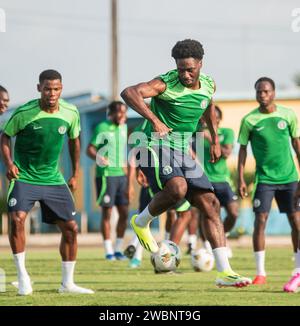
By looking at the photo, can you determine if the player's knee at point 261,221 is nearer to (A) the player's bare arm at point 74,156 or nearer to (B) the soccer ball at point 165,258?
(B) the soccer ball at point 165,258

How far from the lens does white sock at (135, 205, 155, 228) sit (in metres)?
12.0

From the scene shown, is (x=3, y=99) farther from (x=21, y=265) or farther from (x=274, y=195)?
(x=274, y=195)

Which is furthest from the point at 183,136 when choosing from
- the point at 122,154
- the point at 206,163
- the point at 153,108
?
the point at 122,154

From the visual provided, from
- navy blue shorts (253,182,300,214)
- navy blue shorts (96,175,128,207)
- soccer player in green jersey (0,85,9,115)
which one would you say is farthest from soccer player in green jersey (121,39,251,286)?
navy blue shorts (96,175,128,207)

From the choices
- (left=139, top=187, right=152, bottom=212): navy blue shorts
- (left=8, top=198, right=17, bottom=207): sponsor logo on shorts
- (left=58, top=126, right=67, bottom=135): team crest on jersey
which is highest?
(left=58, top=126, right=67, bottom=135): team crest on jersey

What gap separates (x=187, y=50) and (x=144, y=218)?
2032mm

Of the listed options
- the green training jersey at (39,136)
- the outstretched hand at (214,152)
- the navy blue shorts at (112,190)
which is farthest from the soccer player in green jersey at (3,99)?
the navy blue shorts at (112,190)

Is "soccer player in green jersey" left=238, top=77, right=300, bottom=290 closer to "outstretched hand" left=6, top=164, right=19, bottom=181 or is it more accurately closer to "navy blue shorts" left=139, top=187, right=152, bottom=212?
"outstretched hand" left=6, top=164, right=19, bottom=181

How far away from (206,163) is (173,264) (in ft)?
21.6

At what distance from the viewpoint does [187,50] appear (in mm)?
11242

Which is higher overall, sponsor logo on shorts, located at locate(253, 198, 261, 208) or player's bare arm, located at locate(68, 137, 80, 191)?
player's bare arm, located at locate(68, 137, 80, 191)

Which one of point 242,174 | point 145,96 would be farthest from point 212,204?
point 242,174

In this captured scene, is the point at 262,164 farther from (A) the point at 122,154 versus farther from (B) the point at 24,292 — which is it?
(A) the point at 122,154
